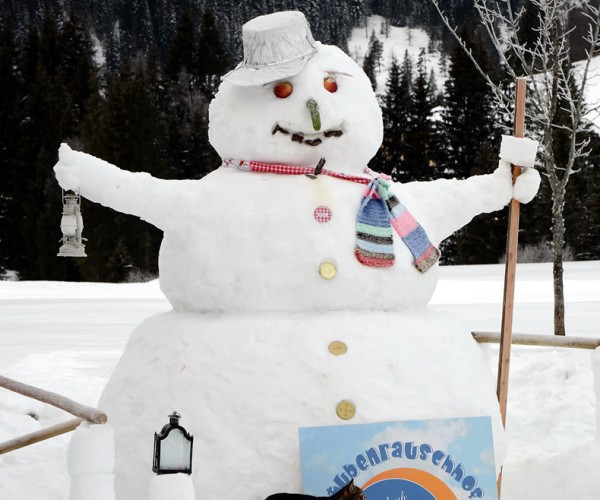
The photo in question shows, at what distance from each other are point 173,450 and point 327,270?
0.94 metres

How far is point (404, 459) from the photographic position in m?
3.40

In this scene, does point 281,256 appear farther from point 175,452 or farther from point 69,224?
point 69,224

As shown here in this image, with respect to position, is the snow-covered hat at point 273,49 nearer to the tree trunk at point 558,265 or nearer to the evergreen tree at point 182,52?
the tree trunk at point 558,265

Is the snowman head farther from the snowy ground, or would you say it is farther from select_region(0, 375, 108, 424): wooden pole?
the snowy ground

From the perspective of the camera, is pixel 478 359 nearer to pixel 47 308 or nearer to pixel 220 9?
pixel 47 308

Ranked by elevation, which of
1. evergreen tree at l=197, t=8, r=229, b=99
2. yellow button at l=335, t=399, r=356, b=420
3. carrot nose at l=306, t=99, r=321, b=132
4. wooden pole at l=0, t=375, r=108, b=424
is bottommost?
yellow button at l=335, t=399, r=356, b=420

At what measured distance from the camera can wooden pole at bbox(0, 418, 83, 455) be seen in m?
4.05

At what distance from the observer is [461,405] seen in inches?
138

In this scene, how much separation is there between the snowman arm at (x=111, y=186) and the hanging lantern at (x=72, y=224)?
580 mm

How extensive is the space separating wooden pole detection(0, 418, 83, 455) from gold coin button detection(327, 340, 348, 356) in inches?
46.5

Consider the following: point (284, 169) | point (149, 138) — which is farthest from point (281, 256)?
point (149, 138)

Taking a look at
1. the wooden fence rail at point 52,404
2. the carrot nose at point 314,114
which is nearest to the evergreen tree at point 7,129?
the wooden fence rail at point 52,404

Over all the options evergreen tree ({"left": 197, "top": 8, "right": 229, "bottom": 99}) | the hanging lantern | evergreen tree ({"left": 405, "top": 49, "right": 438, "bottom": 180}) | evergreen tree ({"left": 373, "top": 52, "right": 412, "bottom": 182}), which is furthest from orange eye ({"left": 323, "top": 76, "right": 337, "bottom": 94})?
evergreen tree ({"left": 197, "top": 8, "right": 229, "bottom": 99})

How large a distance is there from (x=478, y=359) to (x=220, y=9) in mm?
72384
